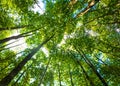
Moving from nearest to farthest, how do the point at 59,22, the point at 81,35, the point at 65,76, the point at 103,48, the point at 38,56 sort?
the point at 59,22 → the point at 81,35 → the point at 103,48 → the point at 65,76 → the point at 38,56

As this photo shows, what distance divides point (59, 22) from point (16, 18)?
6748 mm

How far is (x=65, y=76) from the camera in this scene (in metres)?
15.0

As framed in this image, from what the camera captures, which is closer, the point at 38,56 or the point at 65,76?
the point at 65,76

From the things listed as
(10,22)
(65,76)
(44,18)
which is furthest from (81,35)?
(10,22)

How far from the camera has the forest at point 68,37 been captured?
10.7 meters

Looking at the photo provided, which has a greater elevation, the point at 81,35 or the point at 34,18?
the point at 34,18

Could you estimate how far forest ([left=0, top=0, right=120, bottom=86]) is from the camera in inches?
422

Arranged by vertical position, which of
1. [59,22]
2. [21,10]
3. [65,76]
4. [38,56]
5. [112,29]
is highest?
[21,10]

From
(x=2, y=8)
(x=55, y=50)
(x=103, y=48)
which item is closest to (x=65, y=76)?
(x=55, y=50)

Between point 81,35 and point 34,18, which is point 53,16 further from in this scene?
point 81,35

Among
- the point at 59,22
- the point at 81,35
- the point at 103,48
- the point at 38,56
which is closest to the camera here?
the point at 59,22

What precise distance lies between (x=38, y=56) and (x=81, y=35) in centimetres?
642

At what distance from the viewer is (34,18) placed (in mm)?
11977

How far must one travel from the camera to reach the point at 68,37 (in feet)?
45.5
